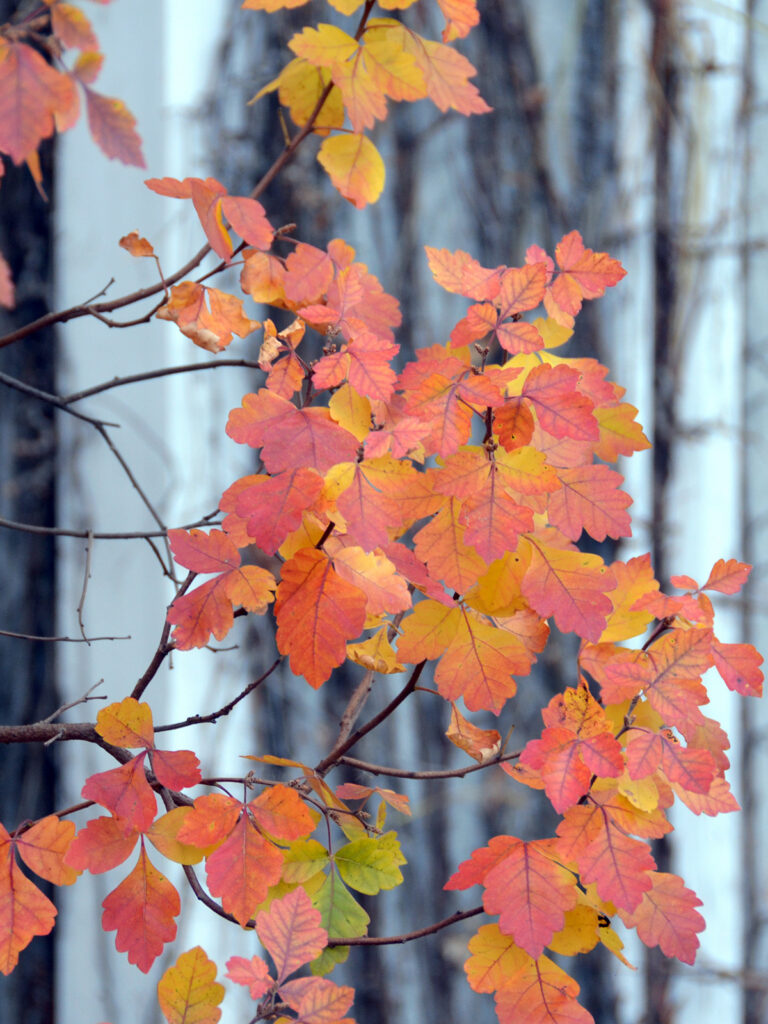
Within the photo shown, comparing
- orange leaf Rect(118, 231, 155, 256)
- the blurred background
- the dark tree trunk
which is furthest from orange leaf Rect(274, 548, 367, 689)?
the dark tree trunk

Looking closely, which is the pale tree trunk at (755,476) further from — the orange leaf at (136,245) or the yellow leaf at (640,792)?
the orange leaf at (136,245)

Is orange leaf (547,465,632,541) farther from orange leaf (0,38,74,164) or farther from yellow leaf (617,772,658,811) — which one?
orange leaf (0,38,74,164)

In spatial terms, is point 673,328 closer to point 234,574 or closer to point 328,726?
point 328,726

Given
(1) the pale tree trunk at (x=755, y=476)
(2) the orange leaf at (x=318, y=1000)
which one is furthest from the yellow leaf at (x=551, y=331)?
(1) the pale tree trunk at (x=755, y=476)

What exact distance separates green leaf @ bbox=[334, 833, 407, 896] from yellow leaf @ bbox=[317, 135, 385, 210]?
0.39m

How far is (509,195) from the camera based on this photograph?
1.23 meters

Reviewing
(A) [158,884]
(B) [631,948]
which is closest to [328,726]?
(B) [631,948]

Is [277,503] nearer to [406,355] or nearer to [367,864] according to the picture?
[367,864]

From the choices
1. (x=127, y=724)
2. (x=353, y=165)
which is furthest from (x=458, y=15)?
(x=127, y=724)

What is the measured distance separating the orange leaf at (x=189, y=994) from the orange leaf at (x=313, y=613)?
0.15m

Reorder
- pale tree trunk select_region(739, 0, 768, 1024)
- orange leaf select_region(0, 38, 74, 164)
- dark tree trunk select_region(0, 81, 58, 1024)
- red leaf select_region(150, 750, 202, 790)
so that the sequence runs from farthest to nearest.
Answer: pale tree trunk select_region(739, 0, 768, 1024) → dark tree trunk select_region(0, 81, 58, 1024) → red leaf select_region(150, 750, 202, 790) → orange leaf select_region(0, 38, 74, 164)

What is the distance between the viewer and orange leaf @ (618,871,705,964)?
1.39ft

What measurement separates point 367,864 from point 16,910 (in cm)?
19

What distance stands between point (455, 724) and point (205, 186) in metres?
0.34
